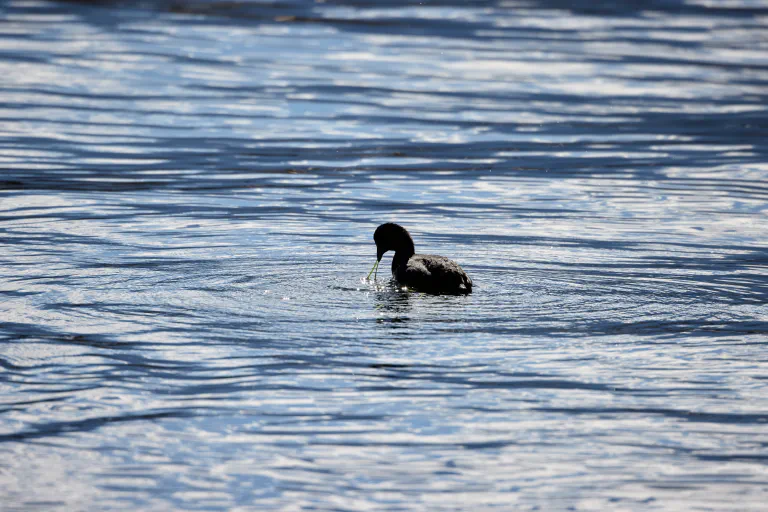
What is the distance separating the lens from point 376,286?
11711 mm

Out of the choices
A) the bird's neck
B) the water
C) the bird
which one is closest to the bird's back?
the bird

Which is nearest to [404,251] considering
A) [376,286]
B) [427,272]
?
[376,286]

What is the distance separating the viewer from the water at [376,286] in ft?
24.8

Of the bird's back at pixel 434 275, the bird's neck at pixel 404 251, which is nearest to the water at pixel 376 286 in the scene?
the bird's back at pixel 434 275

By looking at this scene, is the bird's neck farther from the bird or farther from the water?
the water

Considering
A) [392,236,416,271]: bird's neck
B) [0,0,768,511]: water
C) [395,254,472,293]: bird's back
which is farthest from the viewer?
[392,236,416,271]: bird's neck

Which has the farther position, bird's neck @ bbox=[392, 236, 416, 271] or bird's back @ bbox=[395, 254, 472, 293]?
bird's neck @ bbox=[392, 236, 416, 271]

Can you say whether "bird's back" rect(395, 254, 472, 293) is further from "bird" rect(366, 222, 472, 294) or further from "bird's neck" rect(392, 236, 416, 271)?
"bird's neck" rect(392, 236, 416, 271)

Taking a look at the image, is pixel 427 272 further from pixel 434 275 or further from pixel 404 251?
pixel 404 251

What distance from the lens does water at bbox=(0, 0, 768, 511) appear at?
7.55 metres

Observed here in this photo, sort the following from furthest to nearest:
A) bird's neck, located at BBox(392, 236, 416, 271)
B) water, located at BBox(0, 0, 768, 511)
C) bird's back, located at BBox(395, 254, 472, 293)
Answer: bird's neck, located at BBox(392, 236, 416, 271)
bird's back, located at BBox(395, 254, 472, 293)
water, located at BBox(0, 0, 768, 511)

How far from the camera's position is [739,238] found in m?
14.5

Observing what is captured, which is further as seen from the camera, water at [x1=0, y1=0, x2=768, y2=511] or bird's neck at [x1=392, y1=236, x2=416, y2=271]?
bird's neck at [x1=392, y1=236, x2=416, y2=271]

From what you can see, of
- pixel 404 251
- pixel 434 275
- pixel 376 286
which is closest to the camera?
pixel 434 275
